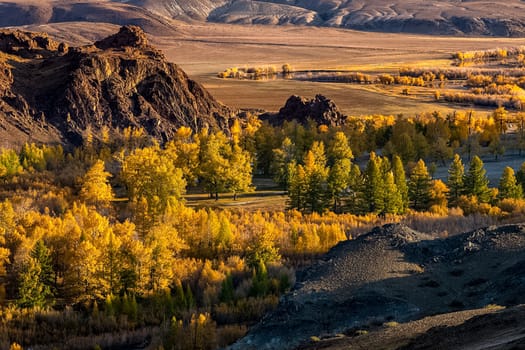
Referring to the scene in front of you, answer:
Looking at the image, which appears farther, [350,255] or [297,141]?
[297,141]

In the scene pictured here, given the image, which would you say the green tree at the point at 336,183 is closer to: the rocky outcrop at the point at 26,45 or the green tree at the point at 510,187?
the green tree at the point at 510,187

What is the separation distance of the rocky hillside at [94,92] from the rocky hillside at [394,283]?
168 ft

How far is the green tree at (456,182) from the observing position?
60.6 m

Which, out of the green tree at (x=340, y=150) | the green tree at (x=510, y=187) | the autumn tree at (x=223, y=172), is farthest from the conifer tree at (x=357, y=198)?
the green tree at (x=510, y=187)

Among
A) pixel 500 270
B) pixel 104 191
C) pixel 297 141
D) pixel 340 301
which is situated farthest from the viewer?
pixel 297 141

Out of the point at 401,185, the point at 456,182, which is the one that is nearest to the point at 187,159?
the point at 401,185

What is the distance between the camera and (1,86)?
84.9m

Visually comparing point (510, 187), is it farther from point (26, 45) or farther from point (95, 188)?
point (26, 45)

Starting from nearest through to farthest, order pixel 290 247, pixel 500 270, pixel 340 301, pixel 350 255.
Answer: pixel 340 301
pixel 500 270
pixel 350 255
pixel 290 247

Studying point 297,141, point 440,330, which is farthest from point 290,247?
point 297,141

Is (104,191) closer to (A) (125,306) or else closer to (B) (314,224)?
(B) (314,224)

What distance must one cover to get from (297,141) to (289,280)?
1608 inches

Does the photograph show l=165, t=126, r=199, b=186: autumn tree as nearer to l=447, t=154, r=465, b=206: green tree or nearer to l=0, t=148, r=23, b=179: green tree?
l=0, t=148, r=23, b=179: green tree

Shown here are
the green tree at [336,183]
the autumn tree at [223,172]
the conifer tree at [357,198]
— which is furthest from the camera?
the autumn tree at [223,172]
